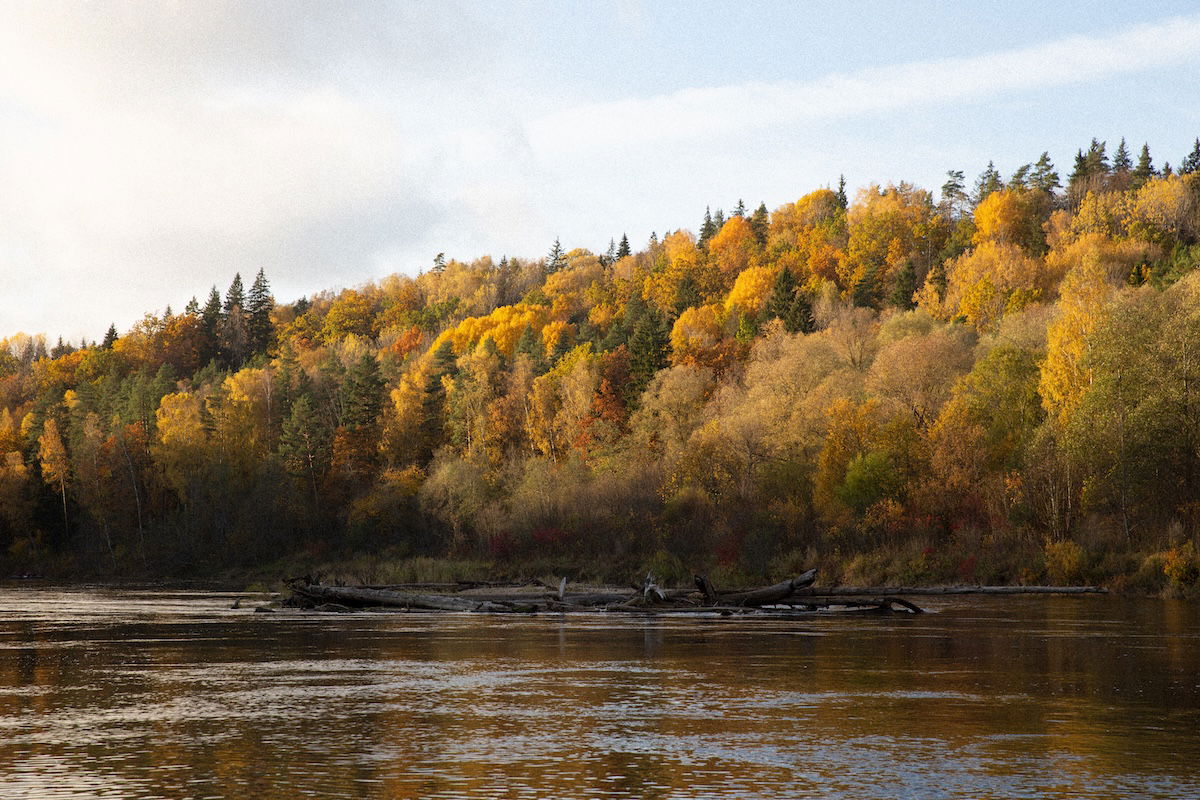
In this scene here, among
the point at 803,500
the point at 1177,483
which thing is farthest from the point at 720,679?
the point at 803,500

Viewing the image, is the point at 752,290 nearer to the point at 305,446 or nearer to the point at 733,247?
the point at 733,247

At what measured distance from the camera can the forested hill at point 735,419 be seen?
62188 millimetres

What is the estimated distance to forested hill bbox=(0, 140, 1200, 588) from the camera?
62188 millimetres

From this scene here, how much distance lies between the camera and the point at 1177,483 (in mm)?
59281

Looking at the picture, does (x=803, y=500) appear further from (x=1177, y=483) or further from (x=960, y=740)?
(x=960, y=740)

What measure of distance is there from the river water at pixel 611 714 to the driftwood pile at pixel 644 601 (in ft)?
28.4

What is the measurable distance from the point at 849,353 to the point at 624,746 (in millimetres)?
78236

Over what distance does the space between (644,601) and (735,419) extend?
3925 centimetres

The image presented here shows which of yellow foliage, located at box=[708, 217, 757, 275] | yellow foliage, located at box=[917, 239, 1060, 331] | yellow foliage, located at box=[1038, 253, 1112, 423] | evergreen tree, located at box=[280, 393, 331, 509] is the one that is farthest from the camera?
yellow foliage, located at box=[708, 217, 757, 275]

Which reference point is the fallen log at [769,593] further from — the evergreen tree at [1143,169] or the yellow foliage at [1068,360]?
the evergreen tree at [1143,169]

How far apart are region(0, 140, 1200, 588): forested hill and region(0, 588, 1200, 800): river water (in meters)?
28.0

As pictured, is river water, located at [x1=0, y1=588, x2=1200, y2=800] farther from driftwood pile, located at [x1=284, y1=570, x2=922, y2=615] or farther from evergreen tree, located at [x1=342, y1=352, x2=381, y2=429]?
evergreen tree, located at [x1=342, y1=352, x2=381, y2=429]

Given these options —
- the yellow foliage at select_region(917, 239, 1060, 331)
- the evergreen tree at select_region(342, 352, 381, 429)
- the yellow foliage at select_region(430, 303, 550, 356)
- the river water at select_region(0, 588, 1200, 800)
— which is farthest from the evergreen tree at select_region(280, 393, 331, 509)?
the river water at select_region(0, 588, 1200, 800)

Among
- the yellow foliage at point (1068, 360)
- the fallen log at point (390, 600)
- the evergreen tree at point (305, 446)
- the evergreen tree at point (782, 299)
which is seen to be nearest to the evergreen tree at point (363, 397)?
the evergreen tree at point (305, 446)
